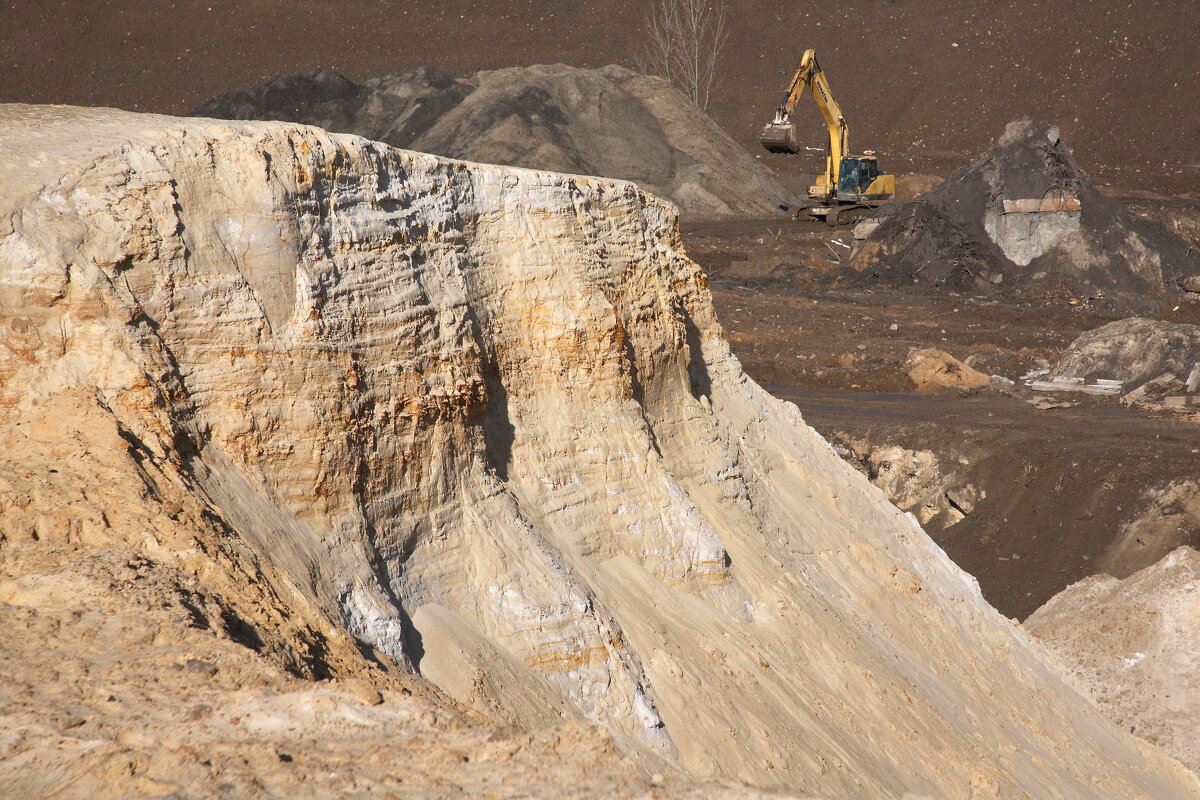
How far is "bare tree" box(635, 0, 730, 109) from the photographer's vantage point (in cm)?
6350

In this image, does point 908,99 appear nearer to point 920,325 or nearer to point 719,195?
point 719,195

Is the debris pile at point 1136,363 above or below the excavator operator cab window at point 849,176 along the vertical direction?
below

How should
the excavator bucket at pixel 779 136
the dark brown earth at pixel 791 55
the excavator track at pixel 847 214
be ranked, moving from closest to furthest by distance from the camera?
the excavator bucket at pixel 779 136 → the excavator track at pixel 847 214 → the dark brown earth at pixel 791 55

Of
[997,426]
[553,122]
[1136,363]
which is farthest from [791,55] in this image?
[997,426]

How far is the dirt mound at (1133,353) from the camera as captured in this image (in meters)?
25.9

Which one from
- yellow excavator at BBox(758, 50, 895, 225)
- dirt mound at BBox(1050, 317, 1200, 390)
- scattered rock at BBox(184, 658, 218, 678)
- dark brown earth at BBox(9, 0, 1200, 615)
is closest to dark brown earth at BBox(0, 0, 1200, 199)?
dark brown earth at BBox(9, 0, 1200, 615)

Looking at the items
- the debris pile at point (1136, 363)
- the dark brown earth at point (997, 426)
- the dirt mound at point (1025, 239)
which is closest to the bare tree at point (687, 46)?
the dirt mound at point (1025, 239)

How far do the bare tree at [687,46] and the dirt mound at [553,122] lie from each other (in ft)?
31.4

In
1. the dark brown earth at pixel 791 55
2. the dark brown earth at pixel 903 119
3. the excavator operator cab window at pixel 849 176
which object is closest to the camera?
the dark brown earth at pixel 903 119

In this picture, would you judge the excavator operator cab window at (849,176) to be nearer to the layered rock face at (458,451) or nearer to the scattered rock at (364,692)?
the layered rock face at (458,451)

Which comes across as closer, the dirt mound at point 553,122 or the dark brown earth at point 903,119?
the dark brown earth at point 903,119

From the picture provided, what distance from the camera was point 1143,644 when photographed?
16703 millimetres

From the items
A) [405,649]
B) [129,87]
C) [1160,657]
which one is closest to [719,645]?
[405,649]

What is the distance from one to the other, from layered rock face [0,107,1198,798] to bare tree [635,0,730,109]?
2122 inches
